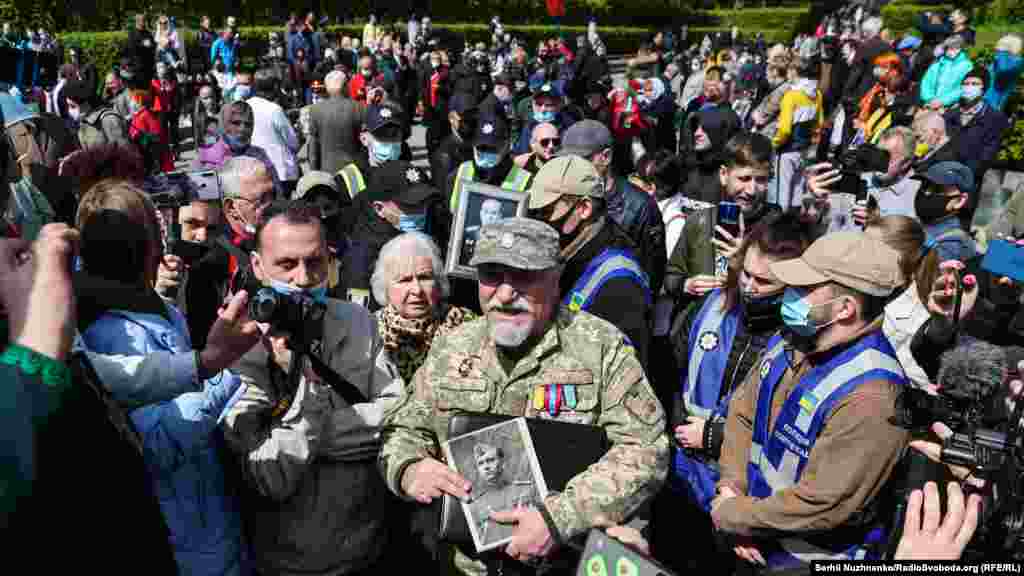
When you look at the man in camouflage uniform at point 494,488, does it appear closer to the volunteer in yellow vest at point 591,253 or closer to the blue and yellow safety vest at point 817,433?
the blue and yellow safety vest at point 817,433

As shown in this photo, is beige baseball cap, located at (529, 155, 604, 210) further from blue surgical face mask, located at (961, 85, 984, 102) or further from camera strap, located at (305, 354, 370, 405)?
blue surgical face mask, located at (961, 85, 984, 102)

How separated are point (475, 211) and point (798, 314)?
1887 mm

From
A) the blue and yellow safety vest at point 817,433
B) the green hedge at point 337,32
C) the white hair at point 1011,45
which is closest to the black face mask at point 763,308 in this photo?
the blue and yellow safety vest at point 817,433

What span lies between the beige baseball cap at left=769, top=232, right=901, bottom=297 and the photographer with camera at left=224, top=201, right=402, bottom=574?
1.47 m

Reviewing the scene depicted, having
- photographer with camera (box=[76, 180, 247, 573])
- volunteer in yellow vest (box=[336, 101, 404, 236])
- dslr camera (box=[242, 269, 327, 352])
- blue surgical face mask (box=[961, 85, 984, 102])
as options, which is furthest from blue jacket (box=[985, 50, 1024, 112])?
photographer with camera (box=[76, 180, 247, 573])

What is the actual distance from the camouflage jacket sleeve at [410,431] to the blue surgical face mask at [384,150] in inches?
159

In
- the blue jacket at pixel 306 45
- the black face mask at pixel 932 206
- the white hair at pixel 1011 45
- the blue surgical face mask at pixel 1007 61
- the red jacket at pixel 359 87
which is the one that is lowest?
the black face mask at pixel 932 206

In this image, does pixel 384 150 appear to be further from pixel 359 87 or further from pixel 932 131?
pixel 359 87

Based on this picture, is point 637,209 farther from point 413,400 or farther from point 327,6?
point 327,6

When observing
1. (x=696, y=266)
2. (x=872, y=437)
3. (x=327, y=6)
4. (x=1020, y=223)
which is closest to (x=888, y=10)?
(x=327, y=6)

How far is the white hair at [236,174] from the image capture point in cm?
479

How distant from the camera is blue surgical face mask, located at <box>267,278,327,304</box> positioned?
252 centimetres

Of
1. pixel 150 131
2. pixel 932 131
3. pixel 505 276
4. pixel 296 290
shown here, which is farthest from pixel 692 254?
pixel 150 131

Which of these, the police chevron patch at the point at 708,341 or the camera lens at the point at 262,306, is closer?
the camera lens at the point at 262,306
